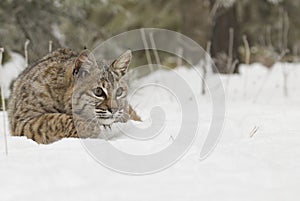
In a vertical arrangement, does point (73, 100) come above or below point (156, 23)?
below

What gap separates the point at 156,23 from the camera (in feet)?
34.1

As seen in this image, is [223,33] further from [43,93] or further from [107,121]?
[107,121]

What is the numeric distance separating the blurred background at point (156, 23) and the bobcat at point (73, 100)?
168cm

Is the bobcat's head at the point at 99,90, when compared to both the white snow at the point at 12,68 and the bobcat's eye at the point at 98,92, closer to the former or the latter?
the bobcat's eye at the point at 98,92

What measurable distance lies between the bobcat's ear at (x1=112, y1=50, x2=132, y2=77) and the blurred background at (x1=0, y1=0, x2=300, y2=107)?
69.2 inches

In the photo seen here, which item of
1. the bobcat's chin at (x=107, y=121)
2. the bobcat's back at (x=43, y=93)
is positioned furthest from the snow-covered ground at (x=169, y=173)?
the bobcat's back at (x=43, y=93)

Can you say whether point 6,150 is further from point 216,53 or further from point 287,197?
point 216,53

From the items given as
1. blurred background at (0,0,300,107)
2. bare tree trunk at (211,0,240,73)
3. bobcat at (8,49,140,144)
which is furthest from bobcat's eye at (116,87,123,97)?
bare tree trunk at (211,0,240,73)

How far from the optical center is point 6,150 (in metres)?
3.15

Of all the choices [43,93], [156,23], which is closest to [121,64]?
[43,93]

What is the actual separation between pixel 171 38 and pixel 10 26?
521 centimetres

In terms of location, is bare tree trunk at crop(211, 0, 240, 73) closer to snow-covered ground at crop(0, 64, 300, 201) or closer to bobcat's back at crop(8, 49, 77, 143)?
bobcat's back at crop(8, 49, 77, 143)

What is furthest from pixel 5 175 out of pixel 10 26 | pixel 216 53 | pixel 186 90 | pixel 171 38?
pixel 171 38

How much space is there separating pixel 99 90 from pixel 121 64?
294mm
